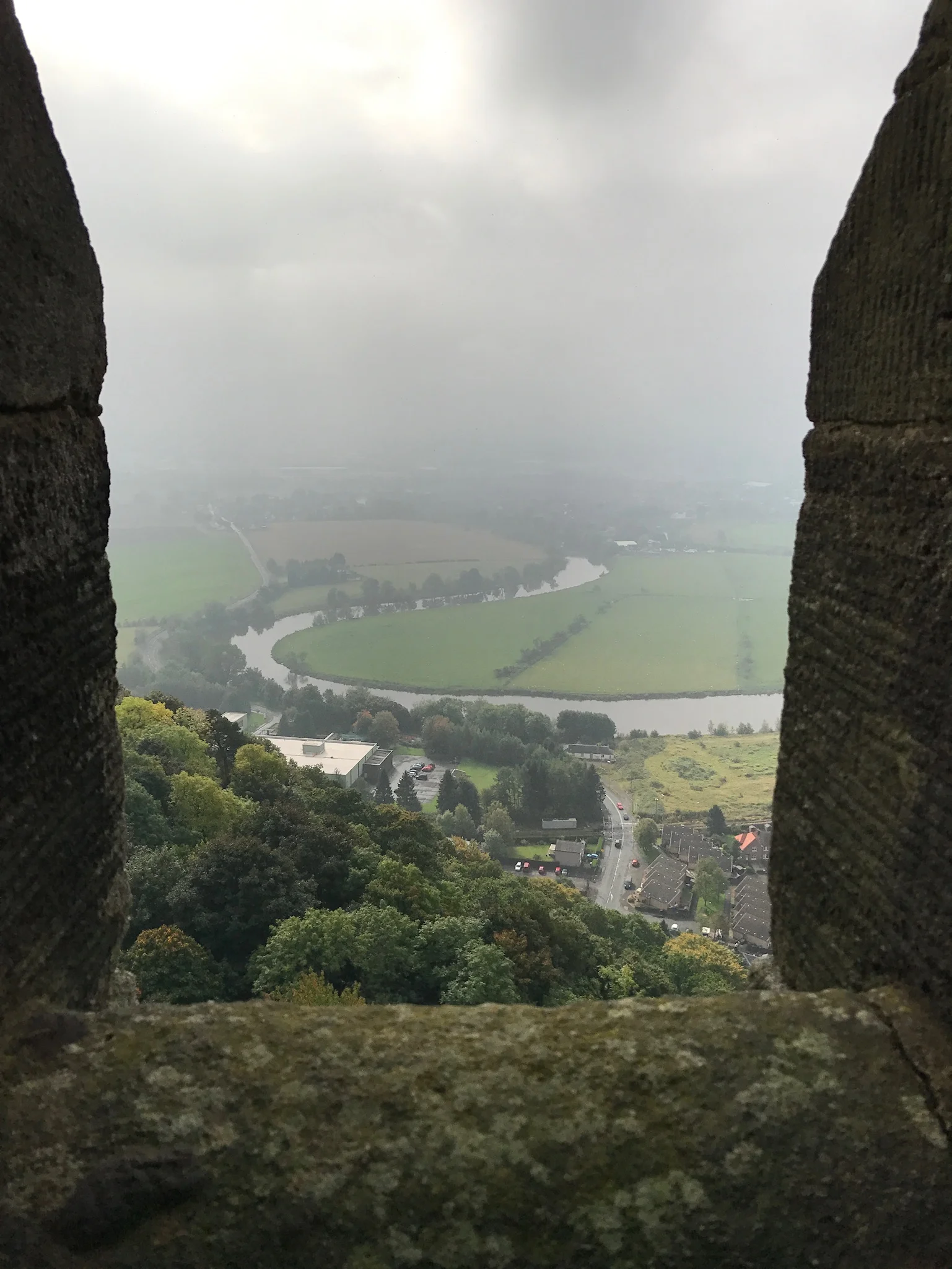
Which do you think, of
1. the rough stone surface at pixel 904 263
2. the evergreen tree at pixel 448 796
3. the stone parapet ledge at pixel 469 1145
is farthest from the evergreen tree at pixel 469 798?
the stone parapet ledge at pixel 469 1145

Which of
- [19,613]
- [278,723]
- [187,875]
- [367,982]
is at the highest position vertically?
[19,613]

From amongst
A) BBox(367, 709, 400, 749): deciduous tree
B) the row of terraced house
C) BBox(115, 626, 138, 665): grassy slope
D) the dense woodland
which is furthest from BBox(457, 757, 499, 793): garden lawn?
BBox(115, 626, 138, 665): grassy slope

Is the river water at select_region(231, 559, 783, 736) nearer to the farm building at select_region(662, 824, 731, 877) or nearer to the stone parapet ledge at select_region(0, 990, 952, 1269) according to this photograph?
the farm building at select_region(662, 824, 731, 877)

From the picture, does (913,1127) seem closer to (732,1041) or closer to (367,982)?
(732,1041)

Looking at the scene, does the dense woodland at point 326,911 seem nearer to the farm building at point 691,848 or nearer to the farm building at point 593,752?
the farm building at point 691,848

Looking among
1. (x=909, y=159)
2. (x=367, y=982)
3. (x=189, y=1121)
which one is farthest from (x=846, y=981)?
(x=367, y=982)
